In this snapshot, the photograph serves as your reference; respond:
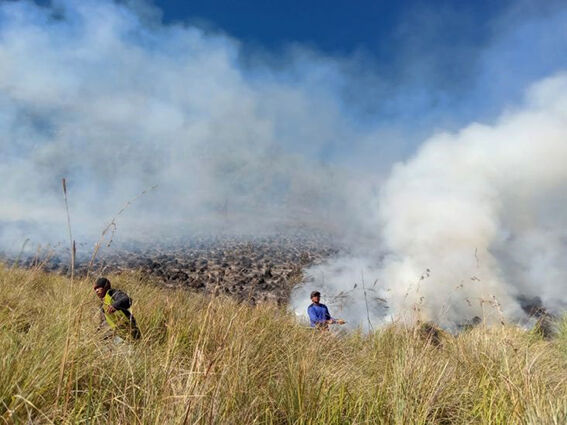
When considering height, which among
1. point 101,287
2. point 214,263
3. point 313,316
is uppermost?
point 101,287

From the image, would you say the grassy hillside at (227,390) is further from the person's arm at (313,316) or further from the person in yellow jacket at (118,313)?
the person's arm at (313,316)

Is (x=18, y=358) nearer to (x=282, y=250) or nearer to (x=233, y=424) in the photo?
(x=233, y=424)

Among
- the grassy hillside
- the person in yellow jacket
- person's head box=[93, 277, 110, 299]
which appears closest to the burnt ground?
person's head box=[93, 277, 110, 299]

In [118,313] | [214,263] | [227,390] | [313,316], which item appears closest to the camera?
[227,390]

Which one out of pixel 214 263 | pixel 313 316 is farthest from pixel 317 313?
pixel 214 263

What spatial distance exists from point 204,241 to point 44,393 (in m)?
30.5

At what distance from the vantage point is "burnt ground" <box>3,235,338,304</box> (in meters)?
16.9

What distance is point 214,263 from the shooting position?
21.7 meters

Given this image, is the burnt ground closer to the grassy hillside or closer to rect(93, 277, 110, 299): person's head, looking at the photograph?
rect(93, 277, 110, 299): person's head

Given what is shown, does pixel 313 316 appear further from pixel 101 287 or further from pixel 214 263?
pixel 214 263

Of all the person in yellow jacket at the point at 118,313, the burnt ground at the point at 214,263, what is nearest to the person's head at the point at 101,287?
the person in yellow jacket at the point at 118,313

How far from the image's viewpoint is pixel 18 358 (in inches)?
95.6

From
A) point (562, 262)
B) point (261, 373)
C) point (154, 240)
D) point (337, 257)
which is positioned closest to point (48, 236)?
point (154, 240)

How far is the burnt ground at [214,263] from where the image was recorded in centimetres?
1686
